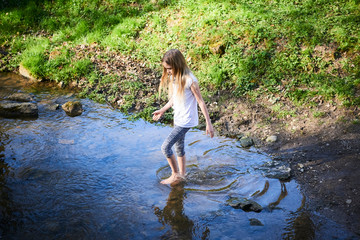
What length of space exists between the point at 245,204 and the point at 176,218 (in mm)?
1011

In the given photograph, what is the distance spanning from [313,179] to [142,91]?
198 inches

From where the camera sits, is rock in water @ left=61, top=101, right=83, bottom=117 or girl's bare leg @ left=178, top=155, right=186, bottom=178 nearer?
girl's bare leg @ left=178, top=155, right=186, bottom=178

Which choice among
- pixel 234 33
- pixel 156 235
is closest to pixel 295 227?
pixel 156 235

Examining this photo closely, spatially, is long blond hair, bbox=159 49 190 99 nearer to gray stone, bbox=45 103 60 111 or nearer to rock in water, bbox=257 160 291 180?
rock in water, bbox=257 160 291 180

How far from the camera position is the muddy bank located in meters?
4.52

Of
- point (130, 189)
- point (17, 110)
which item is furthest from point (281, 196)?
point (17, 110)

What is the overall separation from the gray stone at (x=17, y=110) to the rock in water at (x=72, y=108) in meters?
0.75

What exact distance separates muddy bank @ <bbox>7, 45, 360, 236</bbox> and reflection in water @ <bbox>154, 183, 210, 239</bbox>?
1834mm

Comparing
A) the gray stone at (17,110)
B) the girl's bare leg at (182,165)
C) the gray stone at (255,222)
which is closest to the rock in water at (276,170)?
the gray stone at (255,222)

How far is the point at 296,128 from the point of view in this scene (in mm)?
6289

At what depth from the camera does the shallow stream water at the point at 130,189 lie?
12.7ft

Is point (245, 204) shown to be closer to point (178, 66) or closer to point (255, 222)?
point (255, 222)

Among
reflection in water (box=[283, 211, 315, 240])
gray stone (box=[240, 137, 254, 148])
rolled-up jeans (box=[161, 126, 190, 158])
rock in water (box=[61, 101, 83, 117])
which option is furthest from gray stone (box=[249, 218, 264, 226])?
rock in water (box=[61, 101, 83, 117])

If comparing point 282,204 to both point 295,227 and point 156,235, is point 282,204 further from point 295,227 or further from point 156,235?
point 156,235
